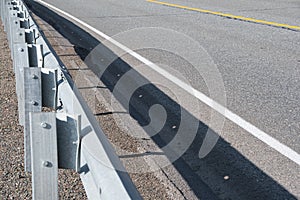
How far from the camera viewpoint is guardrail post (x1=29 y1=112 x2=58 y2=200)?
2566mm

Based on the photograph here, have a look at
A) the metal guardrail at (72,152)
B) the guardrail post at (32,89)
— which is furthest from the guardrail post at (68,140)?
the guardrail post at (32,89)

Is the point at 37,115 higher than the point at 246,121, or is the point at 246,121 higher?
the point at 37,115

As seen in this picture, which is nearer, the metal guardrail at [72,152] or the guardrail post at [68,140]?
the metal guardrail at [72,152]

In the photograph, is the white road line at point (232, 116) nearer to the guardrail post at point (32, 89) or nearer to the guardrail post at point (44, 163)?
the guardrail post at point (32, 89)

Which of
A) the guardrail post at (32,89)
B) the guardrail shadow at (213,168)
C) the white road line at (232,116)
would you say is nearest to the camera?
the guardrail post at (32,89)

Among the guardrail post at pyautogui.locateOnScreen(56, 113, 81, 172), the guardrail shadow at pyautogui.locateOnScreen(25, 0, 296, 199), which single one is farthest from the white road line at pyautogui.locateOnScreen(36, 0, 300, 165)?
the guardrail post at pyautogui.locateOnScreen(56, 113, 81, 172)

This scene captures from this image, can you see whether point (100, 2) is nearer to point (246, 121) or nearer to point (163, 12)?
point (163, 12)

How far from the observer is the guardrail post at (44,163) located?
Answer: 8.42ft

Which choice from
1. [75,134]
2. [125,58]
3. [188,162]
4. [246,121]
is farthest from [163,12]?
[75,134]

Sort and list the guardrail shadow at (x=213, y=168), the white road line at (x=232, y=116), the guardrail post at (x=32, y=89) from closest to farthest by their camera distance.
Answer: the guardrail post at (x=32, y=89), the guardrail shadow at (x=213, y=168), the white road line at (x=232, y=116)

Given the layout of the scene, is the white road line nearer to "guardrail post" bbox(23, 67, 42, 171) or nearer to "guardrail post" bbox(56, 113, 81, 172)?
"guardrail post" bbox(23, 67, 42, 171)

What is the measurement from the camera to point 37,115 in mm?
2504

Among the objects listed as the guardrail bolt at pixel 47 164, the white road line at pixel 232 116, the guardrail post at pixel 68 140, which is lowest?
the white road line at pixel 232 116

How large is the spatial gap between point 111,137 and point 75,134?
272 centimetres
